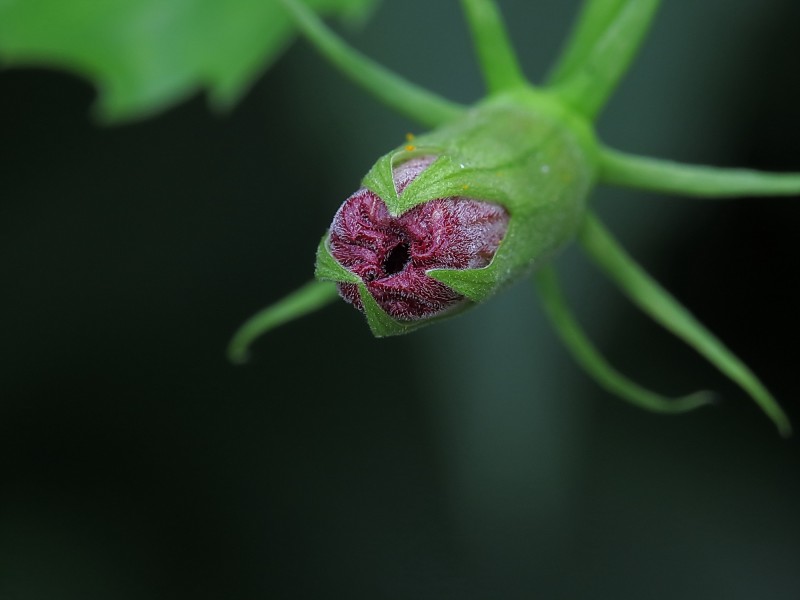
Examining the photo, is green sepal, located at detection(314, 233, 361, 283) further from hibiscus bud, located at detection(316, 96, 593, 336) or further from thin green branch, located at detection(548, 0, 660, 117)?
thin green branch, located at detection(548, 0, 660, 117)

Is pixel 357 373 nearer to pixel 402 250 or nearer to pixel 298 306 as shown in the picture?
pixel 298 306

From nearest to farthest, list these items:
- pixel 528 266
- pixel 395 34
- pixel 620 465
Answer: pixel 528 266, pixel 395 34, pixel 620 465

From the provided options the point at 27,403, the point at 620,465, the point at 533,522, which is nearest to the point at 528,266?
the point at 533,522

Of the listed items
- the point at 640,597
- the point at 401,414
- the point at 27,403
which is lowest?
the point at 640,597

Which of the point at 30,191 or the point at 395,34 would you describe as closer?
the point at 395,34

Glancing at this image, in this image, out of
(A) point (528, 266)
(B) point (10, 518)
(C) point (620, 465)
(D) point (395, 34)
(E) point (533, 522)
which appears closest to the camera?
(A) point (528, 266)

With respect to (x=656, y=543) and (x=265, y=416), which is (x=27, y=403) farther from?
(x=656, y=543)

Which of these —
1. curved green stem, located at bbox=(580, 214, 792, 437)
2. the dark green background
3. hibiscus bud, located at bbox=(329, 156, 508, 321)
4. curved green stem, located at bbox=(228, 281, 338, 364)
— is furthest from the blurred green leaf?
hibiscus bud, located at bbox=(329, 156, 508, 321)

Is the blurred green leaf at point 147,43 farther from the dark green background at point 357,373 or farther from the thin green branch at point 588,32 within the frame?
the thin green branch at point 588,32
